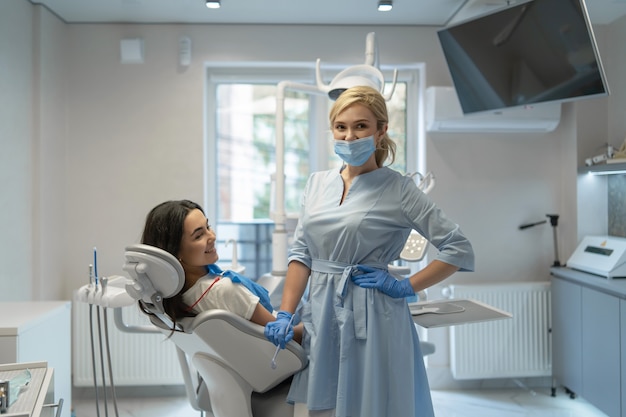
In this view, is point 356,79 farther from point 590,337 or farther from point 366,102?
point 590,337

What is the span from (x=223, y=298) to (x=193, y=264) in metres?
0.13

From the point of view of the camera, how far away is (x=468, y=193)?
3605mm

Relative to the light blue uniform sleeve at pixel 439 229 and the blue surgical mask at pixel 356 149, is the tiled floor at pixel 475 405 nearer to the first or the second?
the light blue uniform sleeve at pixel 439 229

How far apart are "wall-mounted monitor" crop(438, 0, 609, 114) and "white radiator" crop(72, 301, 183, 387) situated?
2307mm

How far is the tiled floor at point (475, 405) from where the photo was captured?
324cm

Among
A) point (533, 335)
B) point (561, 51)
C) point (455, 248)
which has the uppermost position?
point (561, 51)

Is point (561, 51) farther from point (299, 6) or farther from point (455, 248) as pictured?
point (455, 248)

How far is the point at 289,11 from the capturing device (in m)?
3.28

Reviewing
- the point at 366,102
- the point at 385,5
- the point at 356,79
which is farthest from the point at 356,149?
the point at 385,5

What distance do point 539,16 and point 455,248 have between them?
5.31 ft

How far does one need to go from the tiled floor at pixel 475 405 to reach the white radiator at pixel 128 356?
0.40ft

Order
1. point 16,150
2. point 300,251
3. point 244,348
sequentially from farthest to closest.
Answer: point 16,150 < point 300,251 < point 244,348

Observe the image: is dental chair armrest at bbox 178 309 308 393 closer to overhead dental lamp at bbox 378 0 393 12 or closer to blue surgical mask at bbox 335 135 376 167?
blue surgical mask at bbox 335 135 376 167

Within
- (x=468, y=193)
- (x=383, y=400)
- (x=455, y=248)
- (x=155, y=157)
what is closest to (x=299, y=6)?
(x=155, y=157)
